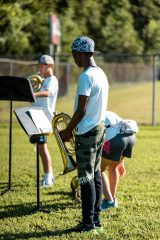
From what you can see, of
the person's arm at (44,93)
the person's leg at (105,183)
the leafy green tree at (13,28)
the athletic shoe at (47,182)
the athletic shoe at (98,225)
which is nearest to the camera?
the athletic shoe at (98,225)

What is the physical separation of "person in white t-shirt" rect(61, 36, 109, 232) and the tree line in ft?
50.0

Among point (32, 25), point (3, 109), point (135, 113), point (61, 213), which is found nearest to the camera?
point (61, 213)

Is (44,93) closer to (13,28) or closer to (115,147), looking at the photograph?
(115,147)

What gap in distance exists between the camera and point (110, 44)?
5500 cm

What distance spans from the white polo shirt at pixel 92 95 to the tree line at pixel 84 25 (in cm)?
1533

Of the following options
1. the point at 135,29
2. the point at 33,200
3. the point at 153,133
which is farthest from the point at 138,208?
the point at 135,29

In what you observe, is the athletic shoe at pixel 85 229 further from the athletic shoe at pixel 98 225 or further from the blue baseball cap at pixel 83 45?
the blue baseball cap at pixel 83 45

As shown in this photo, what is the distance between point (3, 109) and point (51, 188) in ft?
31.8

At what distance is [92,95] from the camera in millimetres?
5402

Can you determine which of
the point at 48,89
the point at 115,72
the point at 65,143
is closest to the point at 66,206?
the point at 65,143

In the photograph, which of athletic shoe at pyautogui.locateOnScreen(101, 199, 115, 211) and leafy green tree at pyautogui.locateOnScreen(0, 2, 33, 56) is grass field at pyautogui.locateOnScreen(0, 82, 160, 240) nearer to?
athletic shoe at pyautogui.locateOnScreen(101, 199, 115, 211)

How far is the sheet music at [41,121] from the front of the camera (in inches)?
253

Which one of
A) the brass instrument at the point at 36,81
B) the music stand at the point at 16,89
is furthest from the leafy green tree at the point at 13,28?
the music stand at the point at 16,89

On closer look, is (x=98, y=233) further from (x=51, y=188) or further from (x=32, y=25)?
(x=32, y=25)
